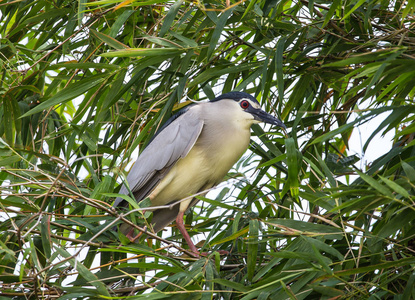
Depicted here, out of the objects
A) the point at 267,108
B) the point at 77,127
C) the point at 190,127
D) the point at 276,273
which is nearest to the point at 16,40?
the point at 77,127

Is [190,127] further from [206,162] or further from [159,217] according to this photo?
[159,217]

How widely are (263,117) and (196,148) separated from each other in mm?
372

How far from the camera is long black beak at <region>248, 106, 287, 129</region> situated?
2.84 metres

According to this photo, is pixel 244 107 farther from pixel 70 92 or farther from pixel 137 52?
pixel 70 92

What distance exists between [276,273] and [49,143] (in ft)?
5.07

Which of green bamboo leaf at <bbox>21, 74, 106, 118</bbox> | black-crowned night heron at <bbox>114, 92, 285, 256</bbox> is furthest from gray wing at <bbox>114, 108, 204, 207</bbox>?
green bamboo leaf at <bbox>21, 74, 106, 118</bbox>

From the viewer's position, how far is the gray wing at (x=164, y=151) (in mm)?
2920

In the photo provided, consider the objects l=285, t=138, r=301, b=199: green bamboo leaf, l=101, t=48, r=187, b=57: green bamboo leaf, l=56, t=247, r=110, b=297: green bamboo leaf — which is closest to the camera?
l=56, t=247, r=110, b=297: green bamboo leaf

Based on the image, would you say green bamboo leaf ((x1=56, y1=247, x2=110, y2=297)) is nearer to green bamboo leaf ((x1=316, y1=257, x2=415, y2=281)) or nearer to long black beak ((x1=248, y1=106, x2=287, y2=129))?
green bamboo leaf ((x1=316, y1=257, x2=415, y2=281))

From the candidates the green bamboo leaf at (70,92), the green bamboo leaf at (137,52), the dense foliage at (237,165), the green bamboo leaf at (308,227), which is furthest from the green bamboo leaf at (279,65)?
the green bamboo leaf at (70,92)

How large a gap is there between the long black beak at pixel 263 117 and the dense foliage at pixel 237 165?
0.10 m

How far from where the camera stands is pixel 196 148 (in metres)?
2.99

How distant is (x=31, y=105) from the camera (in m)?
3.04

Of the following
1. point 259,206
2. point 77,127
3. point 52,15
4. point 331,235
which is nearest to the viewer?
point 331,235
